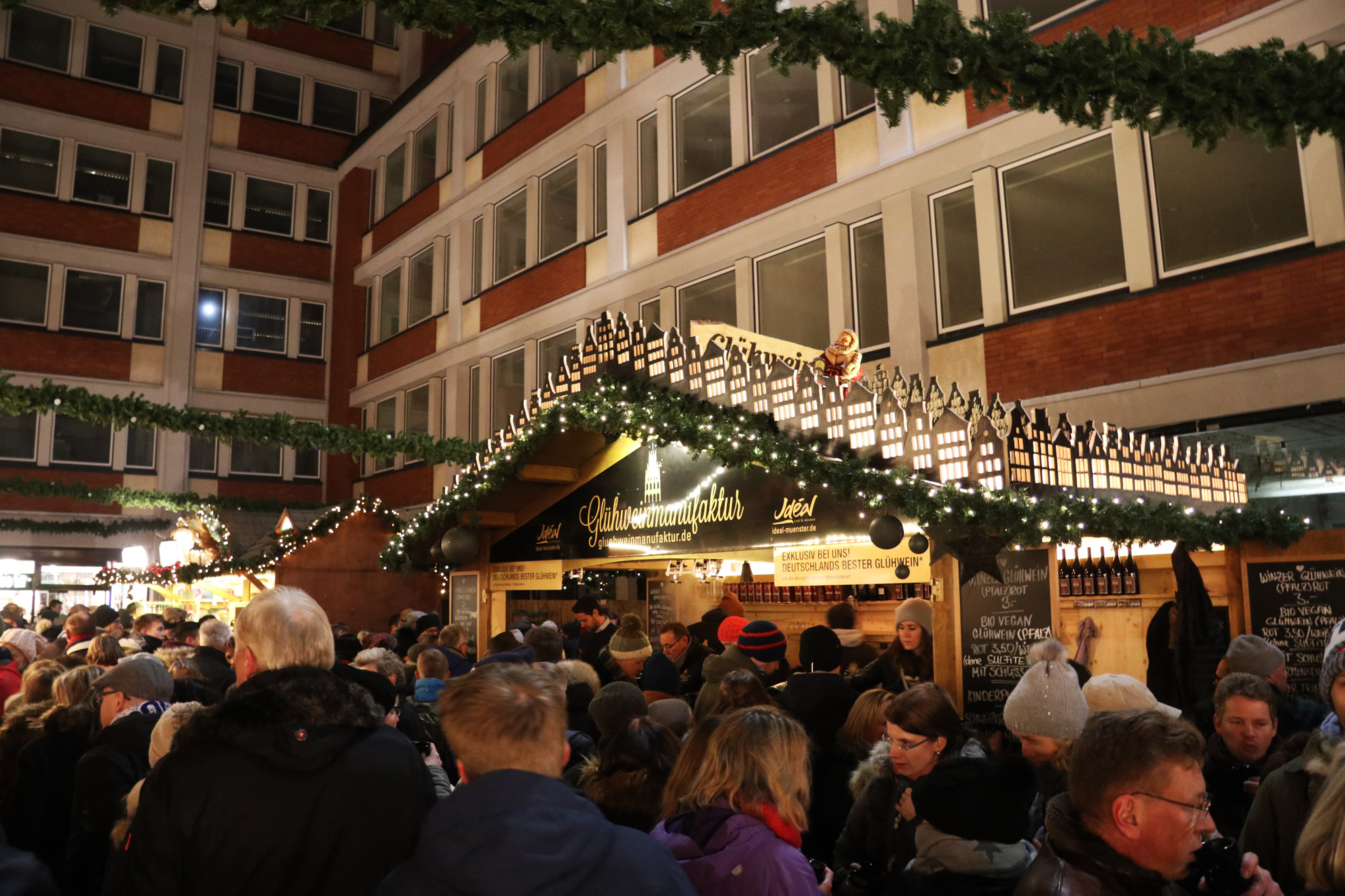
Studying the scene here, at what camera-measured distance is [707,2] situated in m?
4.15

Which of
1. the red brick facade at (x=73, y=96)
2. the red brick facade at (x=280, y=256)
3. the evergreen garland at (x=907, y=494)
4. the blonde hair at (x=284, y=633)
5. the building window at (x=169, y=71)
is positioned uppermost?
the building window at (x=169, y=71)

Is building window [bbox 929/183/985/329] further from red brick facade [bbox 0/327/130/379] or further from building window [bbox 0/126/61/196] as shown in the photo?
building window [bbox 0/126/61/196]

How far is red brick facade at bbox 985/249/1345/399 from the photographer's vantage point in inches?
360

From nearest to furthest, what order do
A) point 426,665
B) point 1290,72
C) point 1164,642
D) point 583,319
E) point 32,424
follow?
1. point 1290,72
2. point 426,665
3. point 1164,642
4. point 583,319
5. point 32,424

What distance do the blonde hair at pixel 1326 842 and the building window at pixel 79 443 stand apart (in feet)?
80.7

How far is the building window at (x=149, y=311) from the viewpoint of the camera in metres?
23.8

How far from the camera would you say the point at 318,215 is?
26.5 meters

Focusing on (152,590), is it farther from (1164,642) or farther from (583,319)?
(1164,642)

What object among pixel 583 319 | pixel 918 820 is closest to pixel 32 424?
pixel 583 319

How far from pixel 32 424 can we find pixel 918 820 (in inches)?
951

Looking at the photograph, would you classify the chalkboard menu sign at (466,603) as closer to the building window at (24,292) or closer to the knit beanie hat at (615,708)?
the knit beanie hat at (615,708)

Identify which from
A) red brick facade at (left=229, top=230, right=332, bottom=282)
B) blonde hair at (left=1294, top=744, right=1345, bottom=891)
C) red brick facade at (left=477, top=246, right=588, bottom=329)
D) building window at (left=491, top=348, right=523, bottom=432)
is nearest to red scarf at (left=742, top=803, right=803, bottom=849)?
blonde hair at (left=1294, top=744, right=1345, bottom=891)

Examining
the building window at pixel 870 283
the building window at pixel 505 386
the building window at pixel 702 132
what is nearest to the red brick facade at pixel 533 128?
the building window at pixel 702 132

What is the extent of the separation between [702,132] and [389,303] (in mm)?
11533
